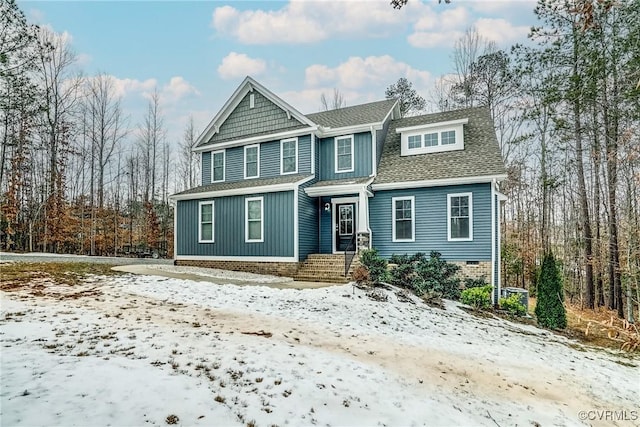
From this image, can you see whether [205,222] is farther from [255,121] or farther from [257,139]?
[255,121]

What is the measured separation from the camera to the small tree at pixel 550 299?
9555 mm

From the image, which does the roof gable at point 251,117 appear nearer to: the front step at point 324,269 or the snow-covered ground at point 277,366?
the front step at point 324,269

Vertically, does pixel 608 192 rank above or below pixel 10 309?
above

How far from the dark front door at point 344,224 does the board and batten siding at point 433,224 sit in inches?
31.8

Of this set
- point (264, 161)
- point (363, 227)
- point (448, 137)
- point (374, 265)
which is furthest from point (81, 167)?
point (448, 137)

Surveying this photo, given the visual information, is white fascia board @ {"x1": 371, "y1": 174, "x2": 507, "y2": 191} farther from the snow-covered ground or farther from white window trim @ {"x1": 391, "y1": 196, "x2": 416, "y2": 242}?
the snow-covered ground

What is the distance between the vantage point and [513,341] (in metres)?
7.29

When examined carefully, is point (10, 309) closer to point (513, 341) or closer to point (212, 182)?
point (513, 341)

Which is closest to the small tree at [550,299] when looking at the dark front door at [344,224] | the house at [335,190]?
the house at [335,190]

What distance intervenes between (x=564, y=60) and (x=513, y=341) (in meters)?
11.1

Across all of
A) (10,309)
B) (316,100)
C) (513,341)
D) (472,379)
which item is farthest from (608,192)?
(316,100)

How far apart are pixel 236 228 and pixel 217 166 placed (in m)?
3.89

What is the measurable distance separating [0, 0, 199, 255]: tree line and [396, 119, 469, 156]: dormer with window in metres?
16.6

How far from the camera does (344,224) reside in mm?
13883
